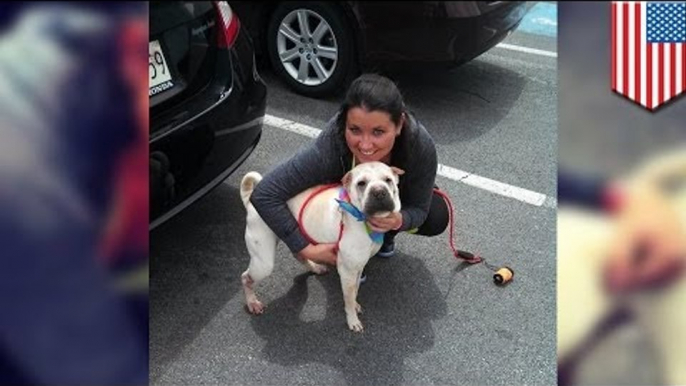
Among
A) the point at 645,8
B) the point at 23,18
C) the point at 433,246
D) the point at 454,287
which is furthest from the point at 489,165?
the point at 23,18

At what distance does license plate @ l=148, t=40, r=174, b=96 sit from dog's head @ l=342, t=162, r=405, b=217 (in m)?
0.79

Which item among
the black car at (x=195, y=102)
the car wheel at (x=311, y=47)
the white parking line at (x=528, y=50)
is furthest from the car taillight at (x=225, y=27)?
the white parking line at (x=528, y=50)

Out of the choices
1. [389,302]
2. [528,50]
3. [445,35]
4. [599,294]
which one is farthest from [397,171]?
[528,50]

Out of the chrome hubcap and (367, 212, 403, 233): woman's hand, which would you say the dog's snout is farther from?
→ the chrome hubcap

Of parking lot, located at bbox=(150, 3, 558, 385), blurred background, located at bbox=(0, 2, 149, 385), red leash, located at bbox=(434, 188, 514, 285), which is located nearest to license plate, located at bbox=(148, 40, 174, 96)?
parking lot, located at bbox=(150, 3, 558, 385)

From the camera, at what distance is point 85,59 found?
1.20 meters

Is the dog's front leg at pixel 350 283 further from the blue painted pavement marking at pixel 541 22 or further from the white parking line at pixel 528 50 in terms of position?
the blue painted pavement marking at pixel 541 22

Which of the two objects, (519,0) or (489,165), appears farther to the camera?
(519,0)

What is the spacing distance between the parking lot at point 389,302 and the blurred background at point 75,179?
972mm

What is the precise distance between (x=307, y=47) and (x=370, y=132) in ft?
7.97

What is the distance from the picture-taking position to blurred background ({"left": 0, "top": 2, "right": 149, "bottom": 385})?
1.17 metres

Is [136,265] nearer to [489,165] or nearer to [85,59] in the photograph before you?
[85,59]

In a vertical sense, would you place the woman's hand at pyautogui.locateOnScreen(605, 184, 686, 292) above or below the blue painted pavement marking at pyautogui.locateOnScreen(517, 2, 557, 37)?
above

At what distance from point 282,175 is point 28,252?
1144 mm
